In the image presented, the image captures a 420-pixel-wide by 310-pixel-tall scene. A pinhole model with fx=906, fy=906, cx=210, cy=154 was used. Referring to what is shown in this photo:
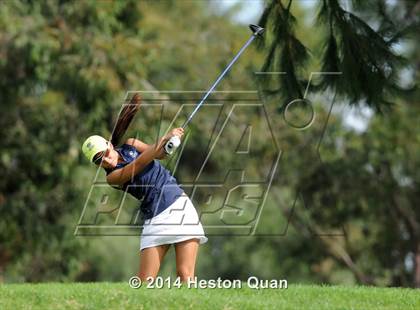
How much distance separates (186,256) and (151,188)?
2.47 ft

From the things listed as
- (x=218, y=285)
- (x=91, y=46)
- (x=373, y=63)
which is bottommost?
(x=91, y=46)

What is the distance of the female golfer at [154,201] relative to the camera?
877 centimetres

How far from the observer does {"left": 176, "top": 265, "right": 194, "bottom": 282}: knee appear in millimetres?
9023

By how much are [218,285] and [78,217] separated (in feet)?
42.5

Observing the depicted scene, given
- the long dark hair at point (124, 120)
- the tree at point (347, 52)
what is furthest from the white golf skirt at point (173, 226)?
the tree at point (347, 52)

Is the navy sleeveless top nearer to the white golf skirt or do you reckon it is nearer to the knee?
the white golf skirt

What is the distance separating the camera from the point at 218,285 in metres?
9.91

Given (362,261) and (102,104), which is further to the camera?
(362,261)

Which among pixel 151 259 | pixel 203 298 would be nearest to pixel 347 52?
pixel 151 259

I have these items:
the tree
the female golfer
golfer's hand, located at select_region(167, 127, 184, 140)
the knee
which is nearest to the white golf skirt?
the female golfer

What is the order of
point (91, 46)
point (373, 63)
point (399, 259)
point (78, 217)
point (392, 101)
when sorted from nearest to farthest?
point (373, 63) < point (392, 101) < point (91, 46) < point (78, 217) < point (399, 259)

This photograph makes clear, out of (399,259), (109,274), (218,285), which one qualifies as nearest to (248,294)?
(218,285)

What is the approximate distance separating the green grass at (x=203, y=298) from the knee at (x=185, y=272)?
0.43 ft

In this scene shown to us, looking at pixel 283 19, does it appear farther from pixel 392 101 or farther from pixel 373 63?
pixel 392 101
